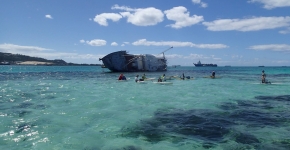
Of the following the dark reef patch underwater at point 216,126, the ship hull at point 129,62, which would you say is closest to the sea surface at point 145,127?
the dark reef patch underwater at point 216,126

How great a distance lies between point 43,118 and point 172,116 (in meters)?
8.57

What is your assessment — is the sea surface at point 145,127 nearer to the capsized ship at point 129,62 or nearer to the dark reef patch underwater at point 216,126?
the dark reef patch underwater at point 216,126

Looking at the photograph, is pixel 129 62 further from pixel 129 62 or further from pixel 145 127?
pixel 145 127

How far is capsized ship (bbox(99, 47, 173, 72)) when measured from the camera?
244 feet

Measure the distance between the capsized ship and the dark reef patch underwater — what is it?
5864 cm

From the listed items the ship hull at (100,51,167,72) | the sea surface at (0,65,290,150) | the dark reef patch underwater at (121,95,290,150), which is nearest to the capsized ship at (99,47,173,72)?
the ship hull at (100,51,167,72)

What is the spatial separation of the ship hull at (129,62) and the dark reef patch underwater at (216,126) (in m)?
58.6

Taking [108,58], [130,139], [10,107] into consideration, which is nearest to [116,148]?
[130,139]

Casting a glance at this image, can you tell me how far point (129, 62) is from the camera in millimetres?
76938

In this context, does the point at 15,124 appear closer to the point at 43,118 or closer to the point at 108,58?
the point at 43,118

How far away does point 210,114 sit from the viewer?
16.1 m

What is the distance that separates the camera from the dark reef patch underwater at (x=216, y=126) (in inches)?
424

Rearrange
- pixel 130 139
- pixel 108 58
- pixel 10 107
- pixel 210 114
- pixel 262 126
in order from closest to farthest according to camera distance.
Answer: pixel 130 139 → pixel 262 126 → pixel 210 114 → pixel 10 107 → pixel 108 58

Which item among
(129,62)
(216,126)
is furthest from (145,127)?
(129,62)
